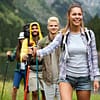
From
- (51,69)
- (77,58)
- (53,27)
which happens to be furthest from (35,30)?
(77,58)

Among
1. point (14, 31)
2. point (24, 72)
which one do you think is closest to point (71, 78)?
point (24, 72)

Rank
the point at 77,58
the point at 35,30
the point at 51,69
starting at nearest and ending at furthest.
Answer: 1. the point at 77,58
2. the point at 51,69
3. the point at 35,30

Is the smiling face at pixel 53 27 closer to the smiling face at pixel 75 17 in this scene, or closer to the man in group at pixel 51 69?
the man in group at pixel 51 69

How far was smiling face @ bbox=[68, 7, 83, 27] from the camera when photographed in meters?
6.46

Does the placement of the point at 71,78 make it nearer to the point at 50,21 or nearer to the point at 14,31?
the point at 50,21

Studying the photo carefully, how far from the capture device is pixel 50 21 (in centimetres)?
823

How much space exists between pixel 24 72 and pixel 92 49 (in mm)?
3959

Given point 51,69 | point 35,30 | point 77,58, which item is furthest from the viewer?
point 35,30

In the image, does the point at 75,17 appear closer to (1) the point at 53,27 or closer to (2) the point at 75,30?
(2) the point at 75,30

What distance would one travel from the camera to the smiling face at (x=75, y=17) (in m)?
6.46

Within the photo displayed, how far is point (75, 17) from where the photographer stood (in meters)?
6.47

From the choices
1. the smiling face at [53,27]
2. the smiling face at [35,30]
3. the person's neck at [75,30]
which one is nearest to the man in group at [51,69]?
the smiling face at [53,27]

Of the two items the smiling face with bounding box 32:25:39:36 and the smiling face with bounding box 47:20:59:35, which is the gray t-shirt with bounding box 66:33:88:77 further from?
the smiling face with bounding box 32:25:39:36

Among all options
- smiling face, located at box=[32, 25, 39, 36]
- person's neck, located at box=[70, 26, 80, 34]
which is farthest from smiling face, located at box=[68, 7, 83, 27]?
smiling face, located at box=[32, 25, 39, 36]
